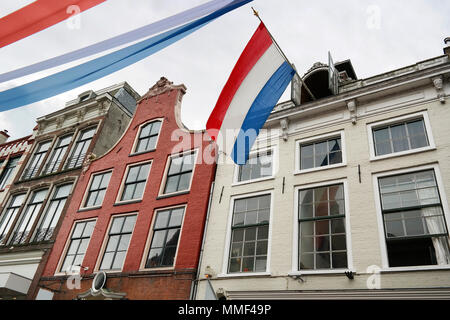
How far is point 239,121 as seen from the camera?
27.0 ft

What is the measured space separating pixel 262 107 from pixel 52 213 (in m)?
13.4

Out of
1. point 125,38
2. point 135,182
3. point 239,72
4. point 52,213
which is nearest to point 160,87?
point 135,182

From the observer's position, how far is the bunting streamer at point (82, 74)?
6785 mm

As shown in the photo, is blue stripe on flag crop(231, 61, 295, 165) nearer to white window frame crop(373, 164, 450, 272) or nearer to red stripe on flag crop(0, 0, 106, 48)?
white window frame crop(373, 164, 450, 272)

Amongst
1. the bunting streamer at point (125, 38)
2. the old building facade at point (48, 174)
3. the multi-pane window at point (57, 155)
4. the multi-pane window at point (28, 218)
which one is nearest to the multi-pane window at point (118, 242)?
the old building facade at point (48, 174)

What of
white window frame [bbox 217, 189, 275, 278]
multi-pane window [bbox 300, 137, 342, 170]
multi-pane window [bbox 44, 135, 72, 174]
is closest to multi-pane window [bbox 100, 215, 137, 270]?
white window frame [bbox 217, 189, 275, 278]

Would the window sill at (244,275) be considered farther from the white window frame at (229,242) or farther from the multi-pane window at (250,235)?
the multi-pane window at (250,235)

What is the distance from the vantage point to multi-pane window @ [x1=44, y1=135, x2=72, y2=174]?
19.4 metres

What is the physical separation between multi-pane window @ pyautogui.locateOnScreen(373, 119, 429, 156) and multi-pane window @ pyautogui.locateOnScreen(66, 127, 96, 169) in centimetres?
1452

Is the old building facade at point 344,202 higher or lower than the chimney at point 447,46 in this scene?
lower

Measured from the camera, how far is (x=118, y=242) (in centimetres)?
1364

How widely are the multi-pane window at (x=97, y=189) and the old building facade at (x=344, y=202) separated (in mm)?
6092
